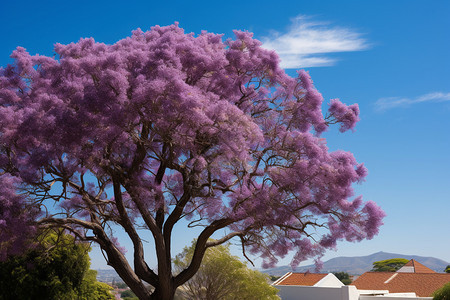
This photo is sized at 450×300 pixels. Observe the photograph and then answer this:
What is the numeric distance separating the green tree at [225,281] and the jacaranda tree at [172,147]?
247 inches

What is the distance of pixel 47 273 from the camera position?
16.8 metres

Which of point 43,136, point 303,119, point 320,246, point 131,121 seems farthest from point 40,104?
point 320,246

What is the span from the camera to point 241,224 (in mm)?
14586

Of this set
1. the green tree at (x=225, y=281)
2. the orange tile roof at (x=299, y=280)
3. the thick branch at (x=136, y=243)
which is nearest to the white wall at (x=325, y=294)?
the orange tile roof at (x=299, y=280)

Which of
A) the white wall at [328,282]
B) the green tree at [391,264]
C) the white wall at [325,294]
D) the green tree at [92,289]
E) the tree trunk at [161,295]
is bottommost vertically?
the tree trunk at [161,295]

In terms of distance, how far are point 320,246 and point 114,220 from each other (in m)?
5.74

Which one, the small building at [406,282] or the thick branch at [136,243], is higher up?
the small building at [406,282]

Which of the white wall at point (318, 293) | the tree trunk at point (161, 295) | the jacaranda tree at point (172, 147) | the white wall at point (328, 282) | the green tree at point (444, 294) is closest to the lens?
the jacaranda tree at point (172, 147)

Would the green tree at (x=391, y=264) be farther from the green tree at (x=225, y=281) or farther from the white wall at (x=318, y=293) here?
the green tree at (x=225, y=281)

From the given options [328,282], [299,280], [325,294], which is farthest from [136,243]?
[299,280]

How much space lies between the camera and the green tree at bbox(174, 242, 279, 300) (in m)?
21.0

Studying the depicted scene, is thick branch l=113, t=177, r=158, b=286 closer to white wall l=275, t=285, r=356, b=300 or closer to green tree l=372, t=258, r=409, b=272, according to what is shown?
white wall l=275, t=285, r=356, b=300

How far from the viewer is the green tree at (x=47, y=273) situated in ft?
54.0

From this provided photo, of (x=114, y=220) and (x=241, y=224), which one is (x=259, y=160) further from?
(x=114, y=220)
